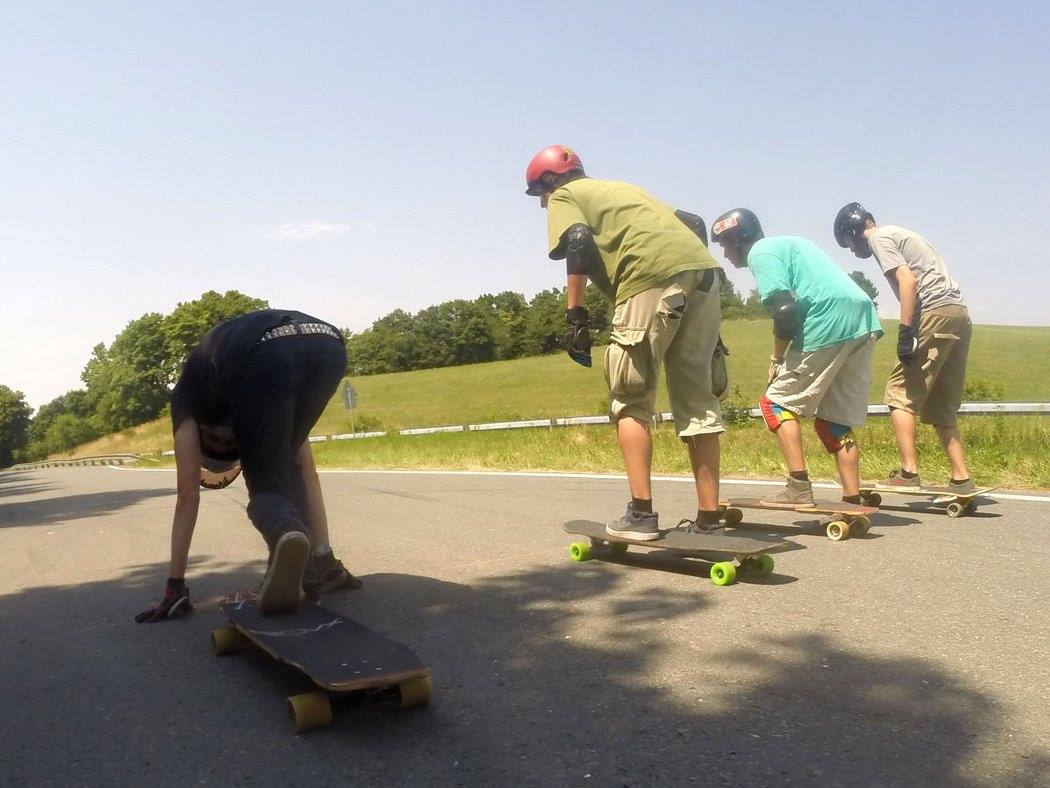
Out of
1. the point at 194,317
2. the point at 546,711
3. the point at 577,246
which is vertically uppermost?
the point at 194,317

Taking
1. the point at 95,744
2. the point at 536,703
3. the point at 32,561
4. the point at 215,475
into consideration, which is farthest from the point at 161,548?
the point at 536,703

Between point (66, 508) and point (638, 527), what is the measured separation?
940 cm

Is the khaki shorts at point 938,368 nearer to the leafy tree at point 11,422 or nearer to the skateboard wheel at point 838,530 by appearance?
the skateboard wheel at point 838,530

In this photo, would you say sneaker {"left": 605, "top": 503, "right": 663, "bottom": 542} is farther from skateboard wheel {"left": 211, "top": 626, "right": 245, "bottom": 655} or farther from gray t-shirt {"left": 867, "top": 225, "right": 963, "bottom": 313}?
gray t-shirt {"left": 867, "top": 225, "right": 963, "bottom": 313}

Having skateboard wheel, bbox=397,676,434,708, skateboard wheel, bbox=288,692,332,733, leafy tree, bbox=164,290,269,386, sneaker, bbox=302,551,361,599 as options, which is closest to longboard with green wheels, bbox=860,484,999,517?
sneaker, bbox=302,551,361,599

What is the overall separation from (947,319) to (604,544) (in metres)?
3.05

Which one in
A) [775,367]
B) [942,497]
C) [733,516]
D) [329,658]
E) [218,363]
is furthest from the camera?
[775,367]

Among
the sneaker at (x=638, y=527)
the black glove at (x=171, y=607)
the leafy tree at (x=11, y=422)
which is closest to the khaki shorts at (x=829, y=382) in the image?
the sneaker at (x=638, y=527)

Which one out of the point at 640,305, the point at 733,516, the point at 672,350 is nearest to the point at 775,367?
the point at 733,516

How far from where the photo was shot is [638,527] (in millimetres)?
4469

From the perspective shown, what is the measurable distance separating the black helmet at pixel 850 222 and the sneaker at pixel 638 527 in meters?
2.95

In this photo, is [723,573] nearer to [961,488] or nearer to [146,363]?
[961,488]

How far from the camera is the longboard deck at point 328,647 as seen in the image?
2578mm

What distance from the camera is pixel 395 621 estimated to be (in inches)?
147
